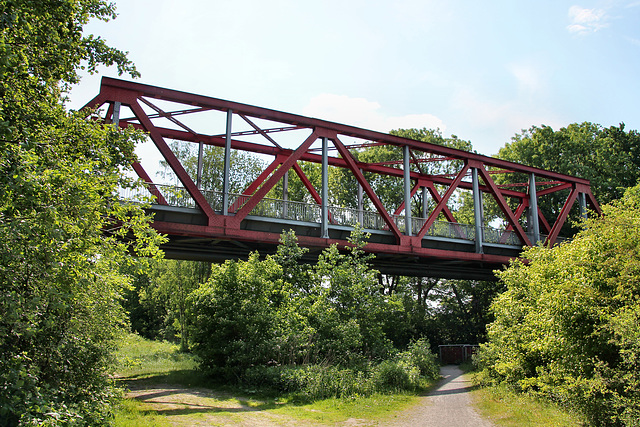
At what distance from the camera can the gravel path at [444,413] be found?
11.0 metres

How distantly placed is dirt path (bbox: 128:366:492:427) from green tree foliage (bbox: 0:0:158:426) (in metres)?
3.10

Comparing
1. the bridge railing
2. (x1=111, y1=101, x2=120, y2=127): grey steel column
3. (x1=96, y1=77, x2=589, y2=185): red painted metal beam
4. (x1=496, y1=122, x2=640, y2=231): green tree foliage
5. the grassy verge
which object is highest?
(x1=496, y1=122, x2=640, y2=231): green tree foliage

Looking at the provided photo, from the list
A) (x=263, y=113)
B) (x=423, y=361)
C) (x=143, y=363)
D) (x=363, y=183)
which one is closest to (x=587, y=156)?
(x=363, y=183)

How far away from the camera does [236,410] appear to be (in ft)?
38.9

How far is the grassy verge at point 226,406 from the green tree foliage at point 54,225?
1.64m

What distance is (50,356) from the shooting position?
7594 millimetres

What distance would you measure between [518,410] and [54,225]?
1155cm

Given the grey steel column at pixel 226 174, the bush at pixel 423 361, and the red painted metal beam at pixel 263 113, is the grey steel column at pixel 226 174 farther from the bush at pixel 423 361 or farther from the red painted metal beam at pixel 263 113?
the bush at pixel 423 361

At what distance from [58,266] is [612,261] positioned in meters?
9.63

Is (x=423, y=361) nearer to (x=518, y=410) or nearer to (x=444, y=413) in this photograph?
(x=444, y=413)

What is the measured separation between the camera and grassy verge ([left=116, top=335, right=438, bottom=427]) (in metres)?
10.2

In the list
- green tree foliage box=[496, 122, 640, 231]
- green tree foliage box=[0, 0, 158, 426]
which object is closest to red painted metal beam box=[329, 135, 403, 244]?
green tree foliage box=[0, 0, 158, 426]

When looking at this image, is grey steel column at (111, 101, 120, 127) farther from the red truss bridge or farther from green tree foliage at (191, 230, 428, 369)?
green tree foliage at (191, 230, 428, 369)

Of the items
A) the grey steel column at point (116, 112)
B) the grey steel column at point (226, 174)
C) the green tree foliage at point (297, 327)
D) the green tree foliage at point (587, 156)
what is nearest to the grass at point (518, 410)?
the green tree foliage at point (297, 327)
